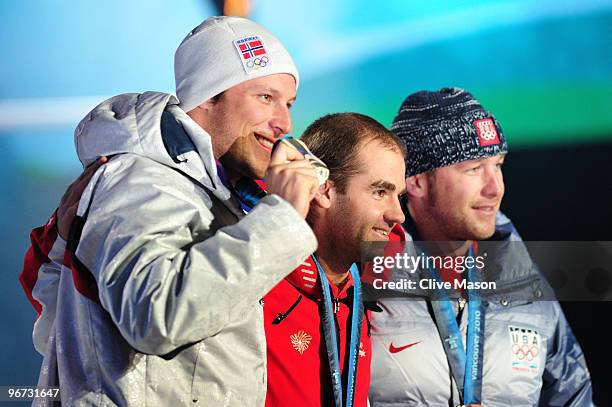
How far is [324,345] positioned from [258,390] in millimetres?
453

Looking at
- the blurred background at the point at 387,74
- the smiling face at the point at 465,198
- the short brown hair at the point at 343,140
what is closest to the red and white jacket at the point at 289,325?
the short brown hair at the point at 343,140

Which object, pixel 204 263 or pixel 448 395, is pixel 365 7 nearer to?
pixel 448 395

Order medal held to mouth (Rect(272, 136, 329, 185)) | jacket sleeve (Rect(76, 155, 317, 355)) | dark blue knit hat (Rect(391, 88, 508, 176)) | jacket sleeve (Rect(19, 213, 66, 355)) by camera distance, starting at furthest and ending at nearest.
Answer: dark blue knit hat (Rect(391, 88, 508, 176)), jacket sleeve (Rect(19, 213, 66, 355)), medal held to mouth (Rect(272, 136, 329, 185)), jacket sleeve (Rect(76, 155, 317, 355))

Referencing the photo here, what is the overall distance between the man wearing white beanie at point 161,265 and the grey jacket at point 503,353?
962 millimetres

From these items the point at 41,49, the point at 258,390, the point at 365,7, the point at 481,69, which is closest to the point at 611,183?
the point at 481,69

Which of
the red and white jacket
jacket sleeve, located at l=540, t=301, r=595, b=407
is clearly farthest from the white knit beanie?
jacket sleeve, located at l=540, t=301, r=595, b=407

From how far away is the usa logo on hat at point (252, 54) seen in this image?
2.27 metres

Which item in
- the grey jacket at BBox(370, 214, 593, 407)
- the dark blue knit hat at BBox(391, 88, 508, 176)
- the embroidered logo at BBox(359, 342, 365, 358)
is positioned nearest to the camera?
the embroidered logo at BBox(359, 342, 365, 358)

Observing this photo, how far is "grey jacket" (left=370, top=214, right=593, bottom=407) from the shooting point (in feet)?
9.12

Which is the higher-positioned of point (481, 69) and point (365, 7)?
point (365, 7)

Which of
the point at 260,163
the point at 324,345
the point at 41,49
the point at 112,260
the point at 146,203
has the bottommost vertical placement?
the point at 324,345

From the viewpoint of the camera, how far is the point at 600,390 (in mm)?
3412

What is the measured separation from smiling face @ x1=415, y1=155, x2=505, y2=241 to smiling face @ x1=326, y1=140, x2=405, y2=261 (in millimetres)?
653

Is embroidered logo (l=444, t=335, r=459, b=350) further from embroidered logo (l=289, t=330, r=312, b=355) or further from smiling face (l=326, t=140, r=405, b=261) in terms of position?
embroidered logo (l=289, t=330, r=312, b=355)
